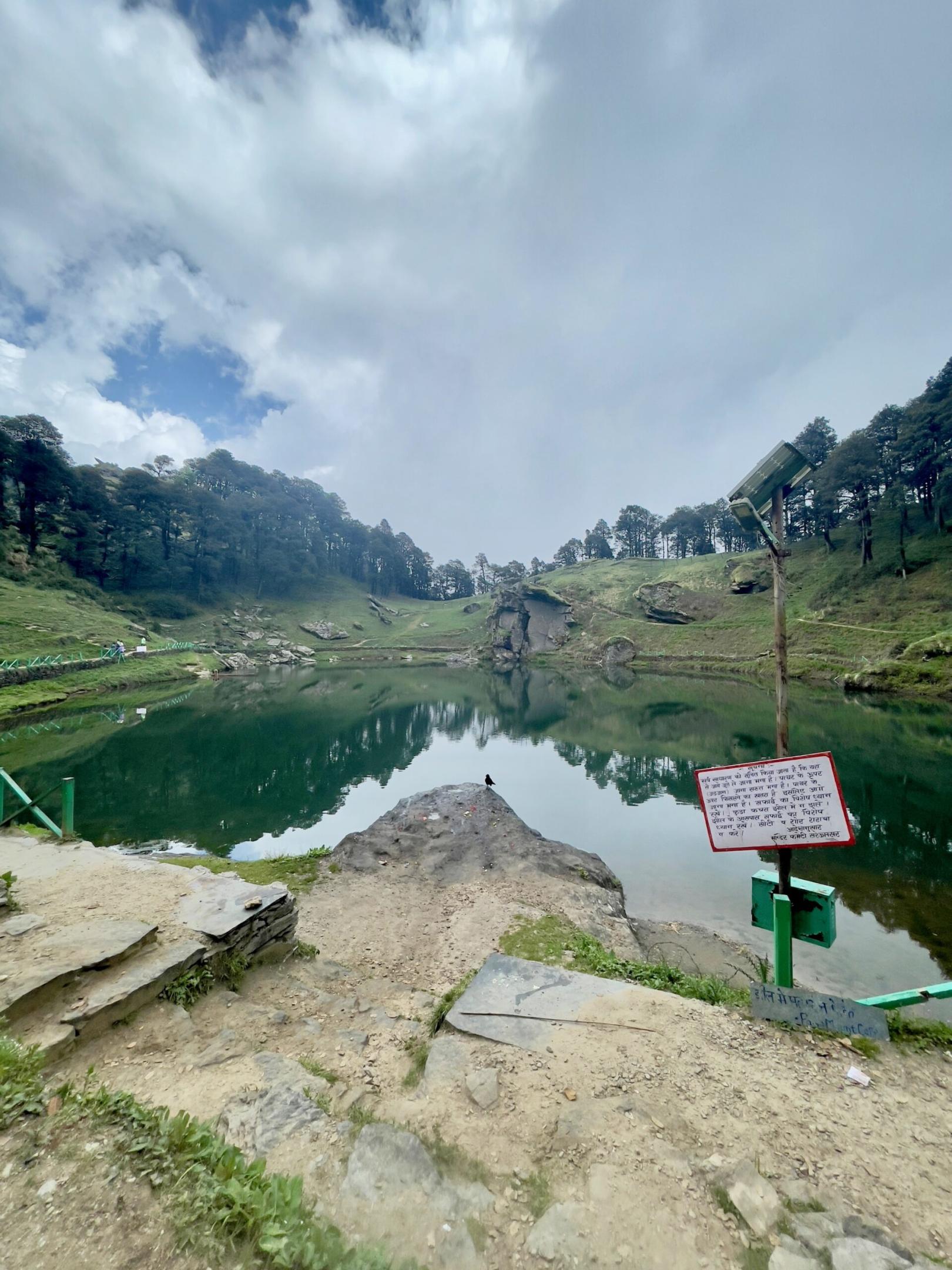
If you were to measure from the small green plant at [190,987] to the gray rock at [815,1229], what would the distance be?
16.5 feet

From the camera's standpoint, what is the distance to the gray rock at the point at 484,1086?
145 inches

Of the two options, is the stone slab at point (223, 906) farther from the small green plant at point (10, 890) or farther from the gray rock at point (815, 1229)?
the gray rock at point (815, 1229)

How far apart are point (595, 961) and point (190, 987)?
483cm

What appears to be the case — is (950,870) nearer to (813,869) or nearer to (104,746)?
(813,869)

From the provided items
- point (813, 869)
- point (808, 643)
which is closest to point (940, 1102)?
point (813, 869)

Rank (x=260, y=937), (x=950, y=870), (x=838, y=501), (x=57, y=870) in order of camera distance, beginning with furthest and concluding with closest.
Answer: (x=838, y=501) → (x=950, y=870) → (x=57, y=870) → (x=260, y=937)

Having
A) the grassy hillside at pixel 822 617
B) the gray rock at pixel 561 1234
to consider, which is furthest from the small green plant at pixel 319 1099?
the grassy hillside at pixel 822 617

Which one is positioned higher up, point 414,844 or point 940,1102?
point 940,1102

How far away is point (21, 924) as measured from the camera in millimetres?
5395

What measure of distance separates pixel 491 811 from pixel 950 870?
1048 centimetres

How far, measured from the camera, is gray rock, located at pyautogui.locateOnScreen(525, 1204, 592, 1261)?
258 cm

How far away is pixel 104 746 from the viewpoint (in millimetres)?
22266

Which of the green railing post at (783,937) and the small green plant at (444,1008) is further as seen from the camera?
the small green plant at (444,1008)

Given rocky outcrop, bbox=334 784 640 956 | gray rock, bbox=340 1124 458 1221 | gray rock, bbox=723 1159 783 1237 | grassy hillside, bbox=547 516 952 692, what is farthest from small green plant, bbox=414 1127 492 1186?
grassy hillside, bbox=547 516 952 692
